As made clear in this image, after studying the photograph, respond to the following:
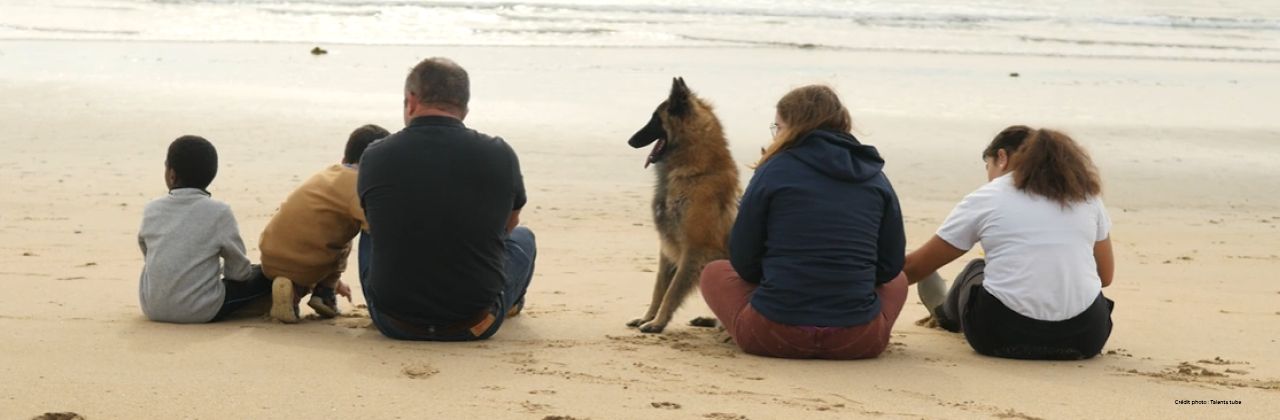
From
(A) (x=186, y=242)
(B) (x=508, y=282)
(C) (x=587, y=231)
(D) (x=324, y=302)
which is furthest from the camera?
(C) (x=587, y=231)

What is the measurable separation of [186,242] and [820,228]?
2501mm

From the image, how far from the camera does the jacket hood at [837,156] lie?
13.6 feet

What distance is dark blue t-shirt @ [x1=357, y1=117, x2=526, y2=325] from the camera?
420 centimetres

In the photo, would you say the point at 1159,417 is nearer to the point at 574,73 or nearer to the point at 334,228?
the point at 334,228

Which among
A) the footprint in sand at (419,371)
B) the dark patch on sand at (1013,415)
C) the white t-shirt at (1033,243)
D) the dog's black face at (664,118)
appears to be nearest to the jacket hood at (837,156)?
the white t-shirt at (1033,243)

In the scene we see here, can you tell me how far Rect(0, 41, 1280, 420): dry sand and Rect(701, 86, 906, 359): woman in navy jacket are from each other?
0.12 meters

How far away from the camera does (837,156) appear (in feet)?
13.7

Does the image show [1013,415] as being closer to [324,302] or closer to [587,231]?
[324,302]

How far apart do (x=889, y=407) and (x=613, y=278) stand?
3319mm

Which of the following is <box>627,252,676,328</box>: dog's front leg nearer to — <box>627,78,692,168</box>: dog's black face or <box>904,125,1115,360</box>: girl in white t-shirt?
<box>627,78,692,168</box>: dog's black face

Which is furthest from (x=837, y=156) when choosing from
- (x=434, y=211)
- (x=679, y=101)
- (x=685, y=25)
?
(x=685, y=25)

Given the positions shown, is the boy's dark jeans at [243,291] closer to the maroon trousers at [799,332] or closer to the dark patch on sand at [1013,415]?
the maroon trousers at [799,332]

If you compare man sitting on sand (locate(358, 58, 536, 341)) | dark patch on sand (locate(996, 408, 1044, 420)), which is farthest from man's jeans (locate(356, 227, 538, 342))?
dark patch on sand (locate(996, 408, 1044, 420))

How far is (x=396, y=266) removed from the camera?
4258 mm
